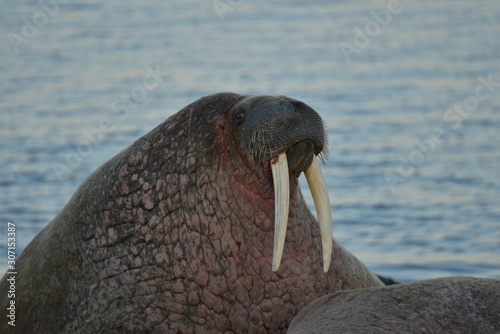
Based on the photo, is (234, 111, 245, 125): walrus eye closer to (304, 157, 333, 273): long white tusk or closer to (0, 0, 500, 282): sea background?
(304, 157, 333, 273): long white tusk

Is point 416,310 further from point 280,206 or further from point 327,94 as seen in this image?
point 327,94

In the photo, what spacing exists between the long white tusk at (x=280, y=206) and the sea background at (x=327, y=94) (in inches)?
155

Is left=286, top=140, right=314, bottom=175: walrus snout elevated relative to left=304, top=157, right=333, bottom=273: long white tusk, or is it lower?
elevated

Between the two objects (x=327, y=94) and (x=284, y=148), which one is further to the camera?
(x=327, y=94)

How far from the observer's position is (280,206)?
5156 mm

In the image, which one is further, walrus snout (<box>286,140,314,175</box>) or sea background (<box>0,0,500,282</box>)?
sea background (<box>0,0,500,282</box>)

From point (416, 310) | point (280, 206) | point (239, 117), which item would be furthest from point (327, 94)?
point (416, 310)

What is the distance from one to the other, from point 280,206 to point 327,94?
34.8 feet

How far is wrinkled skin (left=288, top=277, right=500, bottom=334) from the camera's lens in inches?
180

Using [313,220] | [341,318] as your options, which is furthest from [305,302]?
[341,318]

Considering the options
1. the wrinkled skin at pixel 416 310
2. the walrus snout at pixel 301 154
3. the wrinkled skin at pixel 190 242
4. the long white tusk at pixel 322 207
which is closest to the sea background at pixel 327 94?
the wrinkled skin at pixel 190 242

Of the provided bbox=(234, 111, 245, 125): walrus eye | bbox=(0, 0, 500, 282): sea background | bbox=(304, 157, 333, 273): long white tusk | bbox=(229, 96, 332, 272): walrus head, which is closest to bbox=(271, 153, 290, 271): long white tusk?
bbox=(229, 96, 332, 272): walrus head

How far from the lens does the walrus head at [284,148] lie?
518 cm

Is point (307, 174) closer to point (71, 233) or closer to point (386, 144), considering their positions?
point (71, 233)
